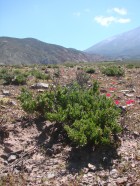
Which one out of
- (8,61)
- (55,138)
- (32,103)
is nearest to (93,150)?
(55,138)

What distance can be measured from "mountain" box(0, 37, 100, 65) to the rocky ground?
271ft

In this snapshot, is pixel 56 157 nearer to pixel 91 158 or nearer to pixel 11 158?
pixel 91 158

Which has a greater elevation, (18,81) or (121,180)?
(18,81)

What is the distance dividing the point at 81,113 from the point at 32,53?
358 ft

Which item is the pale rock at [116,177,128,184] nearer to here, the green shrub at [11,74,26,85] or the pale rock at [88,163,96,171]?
the pale rock at [88,163,96,171]

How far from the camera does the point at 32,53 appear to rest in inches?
4491

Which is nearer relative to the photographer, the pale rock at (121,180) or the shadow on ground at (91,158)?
the pale rock at (121,180)

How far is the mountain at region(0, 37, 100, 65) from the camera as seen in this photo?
9894cm

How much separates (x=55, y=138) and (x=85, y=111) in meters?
0.90

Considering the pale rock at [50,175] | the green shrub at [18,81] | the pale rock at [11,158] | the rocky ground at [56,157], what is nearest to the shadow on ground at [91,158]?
Answer: the rocky ground at [56,157]

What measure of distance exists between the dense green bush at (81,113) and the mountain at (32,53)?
82.2m

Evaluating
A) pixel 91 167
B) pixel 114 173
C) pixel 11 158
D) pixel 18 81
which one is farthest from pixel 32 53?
pixel 114 173

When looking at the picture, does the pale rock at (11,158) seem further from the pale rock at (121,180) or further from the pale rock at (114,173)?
the pale rock at (121,180)

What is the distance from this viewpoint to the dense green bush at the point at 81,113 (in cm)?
620
